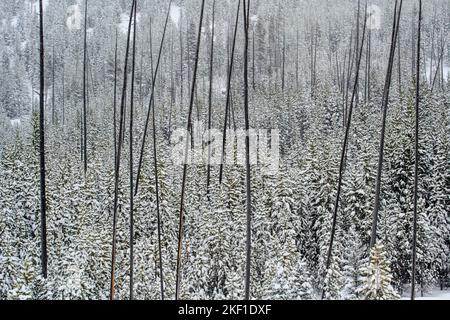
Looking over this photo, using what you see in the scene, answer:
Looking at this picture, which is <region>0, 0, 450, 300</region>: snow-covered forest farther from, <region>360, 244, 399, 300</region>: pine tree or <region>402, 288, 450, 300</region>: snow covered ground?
<region>402, 288, 450, 300</region>: snow covered ground

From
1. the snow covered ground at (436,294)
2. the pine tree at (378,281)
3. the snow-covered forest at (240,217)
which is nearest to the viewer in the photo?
the pine tree at (378,281)

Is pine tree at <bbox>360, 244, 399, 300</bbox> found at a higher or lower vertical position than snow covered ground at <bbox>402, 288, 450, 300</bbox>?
higher

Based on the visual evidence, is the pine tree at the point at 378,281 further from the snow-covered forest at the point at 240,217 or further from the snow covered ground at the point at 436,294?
the snow covered ground at the point at 436,294

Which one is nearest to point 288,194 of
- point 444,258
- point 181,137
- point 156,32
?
point 444,258

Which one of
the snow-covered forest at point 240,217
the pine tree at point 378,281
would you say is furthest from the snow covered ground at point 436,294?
the pine tree at point 378,281

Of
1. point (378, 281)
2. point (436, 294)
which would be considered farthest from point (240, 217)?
point (378, 281)

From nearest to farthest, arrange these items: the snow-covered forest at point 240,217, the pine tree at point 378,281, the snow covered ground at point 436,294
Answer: the pine tree at point 378,281, the snow-covered forest at point 240,217, the snow covered ground at point 436,294

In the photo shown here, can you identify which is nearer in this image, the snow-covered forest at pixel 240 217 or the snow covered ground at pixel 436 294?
the snow-covered forest at pixel 240 217

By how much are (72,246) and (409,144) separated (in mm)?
15967

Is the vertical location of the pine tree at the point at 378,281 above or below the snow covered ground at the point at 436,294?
above

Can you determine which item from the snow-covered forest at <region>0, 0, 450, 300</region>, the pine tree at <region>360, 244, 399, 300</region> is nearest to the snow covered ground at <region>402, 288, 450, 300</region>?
the snow-covered forest at <region>0, 0, 450, 300</region>

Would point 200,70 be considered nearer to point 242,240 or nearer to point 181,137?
point 181,137

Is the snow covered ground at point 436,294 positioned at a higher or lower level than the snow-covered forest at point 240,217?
lower

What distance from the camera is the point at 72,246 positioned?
591 inches
